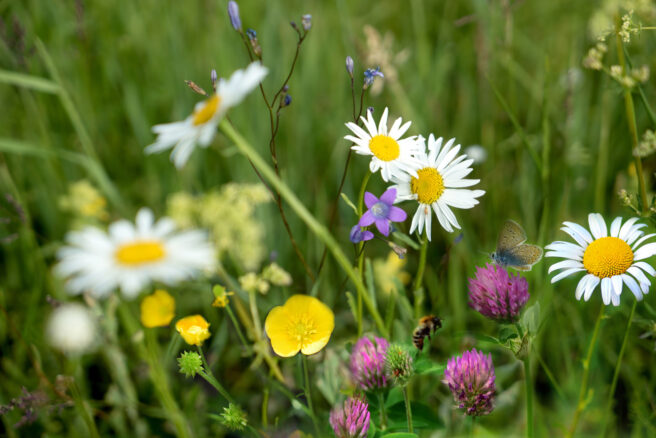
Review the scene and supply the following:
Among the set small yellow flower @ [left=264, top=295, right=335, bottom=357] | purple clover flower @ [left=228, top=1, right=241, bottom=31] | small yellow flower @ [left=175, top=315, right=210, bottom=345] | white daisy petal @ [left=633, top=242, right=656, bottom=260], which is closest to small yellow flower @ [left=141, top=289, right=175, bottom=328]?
small yellow flower @ [left=175, top=315, right=210, bottom=345]

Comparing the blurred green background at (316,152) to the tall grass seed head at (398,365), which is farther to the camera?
the blurred green background at (316,152)

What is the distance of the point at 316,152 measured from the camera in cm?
240

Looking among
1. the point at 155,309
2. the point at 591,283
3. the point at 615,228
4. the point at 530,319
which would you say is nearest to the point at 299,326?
the point at 155,309

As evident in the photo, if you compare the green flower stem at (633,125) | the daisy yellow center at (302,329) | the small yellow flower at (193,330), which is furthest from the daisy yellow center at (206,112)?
the green flower stem at (633,125)

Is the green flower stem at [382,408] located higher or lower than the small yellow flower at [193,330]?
lower

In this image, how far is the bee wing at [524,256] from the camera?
96 centimetres

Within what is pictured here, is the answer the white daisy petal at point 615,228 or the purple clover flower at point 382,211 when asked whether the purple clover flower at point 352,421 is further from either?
the white daisy petal at point 615,228

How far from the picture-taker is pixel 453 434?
4.51 ft

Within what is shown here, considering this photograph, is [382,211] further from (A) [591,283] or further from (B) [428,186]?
(A) [591,283]

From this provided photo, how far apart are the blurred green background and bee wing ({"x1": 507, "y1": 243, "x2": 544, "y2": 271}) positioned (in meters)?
0.36

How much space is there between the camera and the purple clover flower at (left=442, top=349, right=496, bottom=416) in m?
0.94

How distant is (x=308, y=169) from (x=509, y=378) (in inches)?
46.0

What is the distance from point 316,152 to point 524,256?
1.54m

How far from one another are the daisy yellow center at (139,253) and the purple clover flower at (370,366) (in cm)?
48
